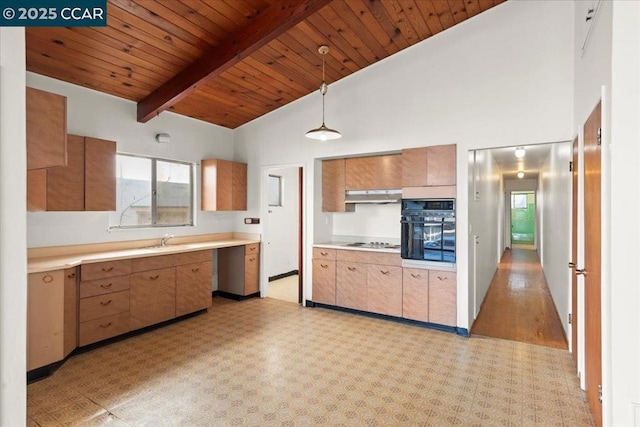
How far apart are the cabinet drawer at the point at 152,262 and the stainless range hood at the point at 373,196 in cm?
245

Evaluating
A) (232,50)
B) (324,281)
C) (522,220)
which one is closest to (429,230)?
(324,281)

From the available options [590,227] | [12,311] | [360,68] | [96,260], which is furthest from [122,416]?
[360,68]

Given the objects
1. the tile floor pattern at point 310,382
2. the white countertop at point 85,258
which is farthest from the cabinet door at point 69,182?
the tile floor pattern at point 310,382

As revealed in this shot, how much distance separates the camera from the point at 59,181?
10.9ft

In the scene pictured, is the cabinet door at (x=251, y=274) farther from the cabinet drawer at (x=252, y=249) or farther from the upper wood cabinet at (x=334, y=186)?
the upper wood cabinet at (x=334, y=186)

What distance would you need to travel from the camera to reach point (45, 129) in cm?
253

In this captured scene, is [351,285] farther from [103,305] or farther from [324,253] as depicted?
[103,305]

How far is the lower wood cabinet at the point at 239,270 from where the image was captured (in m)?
5.27

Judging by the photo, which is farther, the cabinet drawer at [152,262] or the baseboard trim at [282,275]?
the baseboard trim at [282,275]

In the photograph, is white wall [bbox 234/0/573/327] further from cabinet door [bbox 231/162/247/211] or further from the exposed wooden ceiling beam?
the exposed wooden ceiling beam

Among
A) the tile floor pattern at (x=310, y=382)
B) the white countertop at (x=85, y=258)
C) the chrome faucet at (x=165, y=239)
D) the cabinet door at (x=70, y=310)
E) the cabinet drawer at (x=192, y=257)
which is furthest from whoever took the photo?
the chrome faucet at (x=165, y=239)

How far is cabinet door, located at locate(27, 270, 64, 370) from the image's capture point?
277 centimetres

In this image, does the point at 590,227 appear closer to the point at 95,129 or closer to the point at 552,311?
the point at 552,311

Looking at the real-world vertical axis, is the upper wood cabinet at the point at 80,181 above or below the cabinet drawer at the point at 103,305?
above
